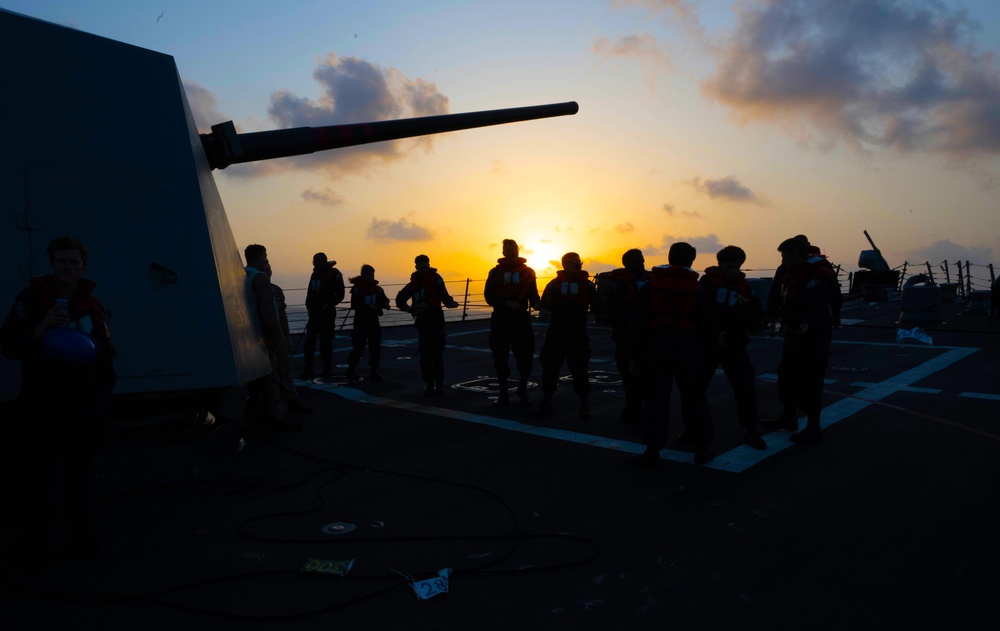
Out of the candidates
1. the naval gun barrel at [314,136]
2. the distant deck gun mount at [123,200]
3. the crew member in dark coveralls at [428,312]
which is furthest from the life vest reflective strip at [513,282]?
the distant deck gun mount at [123,200]

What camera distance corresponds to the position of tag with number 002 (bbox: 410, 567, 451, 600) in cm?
302

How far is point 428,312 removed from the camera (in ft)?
28.3

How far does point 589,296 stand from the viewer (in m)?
7.04

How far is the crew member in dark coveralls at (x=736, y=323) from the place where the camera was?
563 cm

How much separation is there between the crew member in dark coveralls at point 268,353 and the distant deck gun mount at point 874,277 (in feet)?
84.7

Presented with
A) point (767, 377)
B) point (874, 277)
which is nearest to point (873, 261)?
point (874, 277)

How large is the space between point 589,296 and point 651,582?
13.7 ft

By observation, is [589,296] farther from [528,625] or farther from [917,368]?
[917,368]

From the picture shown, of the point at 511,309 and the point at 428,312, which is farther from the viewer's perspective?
the point at 428,312

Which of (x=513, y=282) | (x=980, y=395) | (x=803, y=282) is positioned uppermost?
(x=513, y=282)

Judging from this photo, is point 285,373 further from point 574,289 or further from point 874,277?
point 874,277

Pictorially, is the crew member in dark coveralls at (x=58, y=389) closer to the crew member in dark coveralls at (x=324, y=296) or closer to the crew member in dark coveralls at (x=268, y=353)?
the crew member in dark coveralls at (x=268, y=353)

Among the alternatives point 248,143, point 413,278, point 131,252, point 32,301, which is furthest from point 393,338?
point 32,301

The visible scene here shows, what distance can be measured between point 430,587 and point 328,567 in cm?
59
